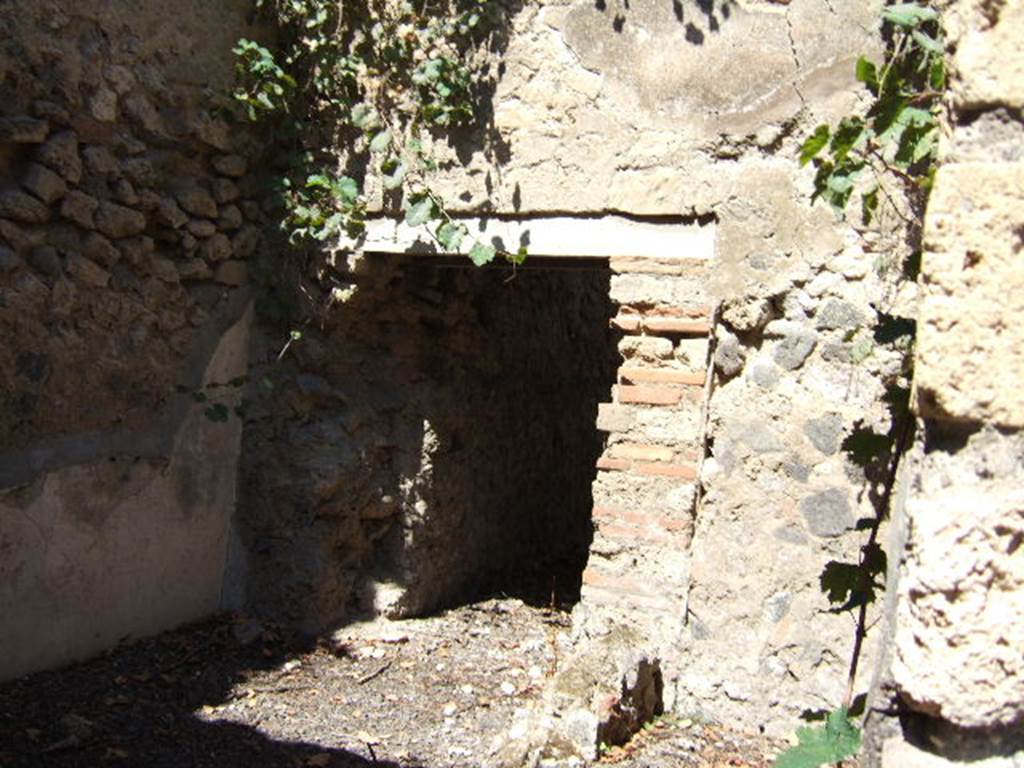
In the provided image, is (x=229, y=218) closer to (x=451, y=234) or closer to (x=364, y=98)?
(x=364, y=98)

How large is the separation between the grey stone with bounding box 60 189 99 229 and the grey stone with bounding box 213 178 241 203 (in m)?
0.55

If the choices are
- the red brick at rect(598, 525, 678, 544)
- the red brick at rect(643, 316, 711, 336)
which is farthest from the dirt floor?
the red brick at rect(643, 316, 711, 336)

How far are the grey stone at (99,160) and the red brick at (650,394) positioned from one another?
1869 mm

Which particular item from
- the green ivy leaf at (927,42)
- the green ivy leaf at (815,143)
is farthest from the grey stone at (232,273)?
the green ivy leaf at (927,42)

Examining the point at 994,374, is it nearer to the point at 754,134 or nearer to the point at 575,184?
the point at 754,134

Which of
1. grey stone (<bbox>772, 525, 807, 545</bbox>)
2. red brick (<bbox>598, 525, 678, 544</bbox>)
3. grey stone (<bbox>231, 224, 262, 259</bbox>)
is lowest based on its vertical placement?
red brick (<bbox>598, 525, 678, 544</bbox>)

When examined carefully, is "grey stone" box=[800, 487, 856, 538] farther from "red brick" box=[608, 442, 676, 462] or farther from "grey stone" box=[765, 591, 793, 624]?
"red brick" box=[608, 442, 676, 462]

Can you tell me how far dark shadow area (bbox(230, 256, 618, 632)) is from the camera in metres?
4.50

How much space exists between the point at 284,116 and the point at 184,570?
1.76m

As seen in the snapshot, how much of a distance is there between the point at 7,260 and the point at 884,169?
105 inches

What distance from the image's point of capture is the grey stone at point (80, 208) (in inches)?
145

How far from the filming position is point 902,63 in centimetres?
340

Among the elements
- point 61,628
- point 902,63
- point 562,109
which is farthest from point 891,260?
point 61,628

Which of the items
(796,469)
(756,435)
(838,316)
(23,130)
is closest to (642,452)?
(756,435)
